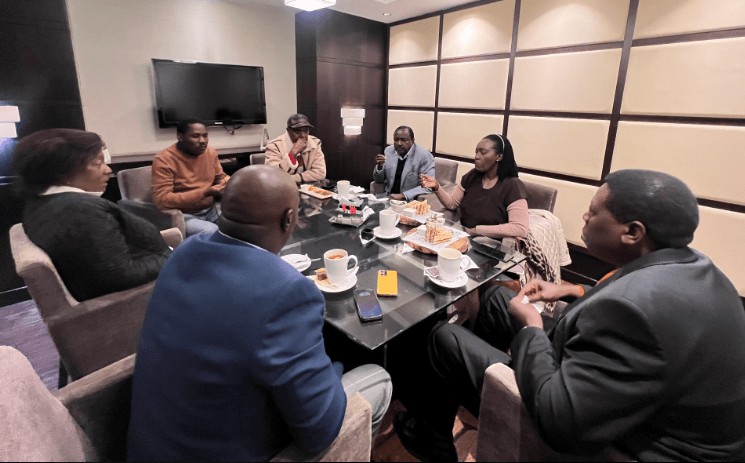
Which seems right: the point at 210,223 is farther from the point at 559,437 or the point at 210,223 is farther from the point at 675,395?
the point at 675,395

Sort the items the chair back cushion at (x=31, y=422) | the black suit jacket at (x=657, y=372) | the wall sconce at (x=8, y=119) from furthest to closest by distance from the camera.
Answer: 1. the wall sconce at (x=8, y=119)
2. the black suit jacket at (x=657, y=372)
3. the chair back cushion at (x=31, y=422)

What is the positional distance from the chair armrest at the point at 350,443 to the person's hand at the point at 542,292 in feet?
2.41

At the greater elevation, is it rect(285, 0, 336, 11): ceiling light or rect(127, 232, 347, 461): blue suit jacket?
rect(285, 0, 336, 11): ceiling light

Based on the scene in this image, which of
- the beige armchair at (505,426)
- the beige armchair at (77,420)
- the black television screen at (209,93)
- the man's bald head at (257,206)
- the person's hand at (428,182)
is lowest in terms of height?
the beige armchair at (505,426)

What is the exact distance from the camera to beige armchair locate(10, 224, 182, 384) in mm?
1383

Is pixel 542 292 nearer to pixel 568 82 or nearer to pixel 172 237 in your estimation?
pixel 172 237

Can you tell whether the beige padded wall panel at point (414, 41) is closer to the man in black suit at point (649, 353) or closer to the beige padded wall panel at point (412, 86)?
the beige padded wall panel at point (412, 86)

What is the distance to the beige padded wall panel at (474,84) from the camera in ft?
12.6

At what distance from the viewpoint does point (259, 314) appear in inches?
27.5

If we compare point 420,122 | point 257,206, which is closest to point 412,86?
point 420,122

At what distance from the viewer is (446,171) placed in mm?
3727

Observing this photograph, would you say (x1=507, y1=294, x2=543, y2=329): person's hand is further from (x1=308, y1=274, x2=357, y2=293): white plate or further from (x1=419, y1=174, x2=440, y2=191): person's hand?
(x1=419, y1=174, x2=440, y2=191): person's hand

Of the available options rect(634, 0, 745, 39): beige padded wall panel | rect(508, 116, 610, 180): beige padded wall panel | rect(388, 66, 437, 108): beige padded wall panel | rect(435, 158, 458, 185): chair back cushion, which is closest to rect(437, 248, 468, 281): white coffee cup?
rect(435, 158, 458, 185): chair back cushion

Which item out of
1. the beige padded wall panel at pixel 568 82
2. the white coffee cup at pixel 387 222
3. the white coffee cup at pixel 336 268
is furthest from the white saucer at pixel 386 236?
the beige padded wall panel at pixel 568 82
